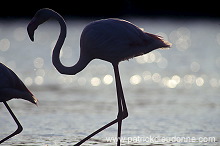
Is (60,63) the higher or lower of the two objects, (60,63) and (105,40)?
the lower

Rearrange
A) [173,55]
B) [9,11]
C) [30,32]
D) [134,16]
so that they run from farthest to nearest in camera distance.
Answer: [134,16] < [9,11] < [173,55] < [30,32]

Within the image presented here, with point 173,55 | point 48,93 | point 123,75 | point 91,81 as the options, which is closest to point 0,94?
point 48,93

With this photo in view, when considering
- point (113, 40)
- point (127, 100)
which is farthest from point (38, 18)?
point (127, 100)

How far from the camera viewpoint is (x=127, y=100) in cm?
1271

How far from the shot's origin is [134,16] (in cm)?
5812

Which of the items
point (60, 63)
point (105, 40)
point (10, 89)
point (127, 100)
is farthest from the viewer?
point (127, 100)

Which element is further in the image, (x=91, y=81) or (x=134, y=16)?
(x=134, y=16)

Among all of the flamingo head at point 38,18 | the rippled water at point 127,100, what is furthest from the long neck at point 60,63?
the rippled water at point 127,100

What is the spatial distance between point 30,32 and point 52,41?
24015 mm

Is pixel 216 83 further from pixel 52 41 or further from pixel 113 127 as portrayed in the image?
pixel 52 41

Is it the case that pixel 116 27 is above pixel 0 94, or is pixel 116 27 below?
above

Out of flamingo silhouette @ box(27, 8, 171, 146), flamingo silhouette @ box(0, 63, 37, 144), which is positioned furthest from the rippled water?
flamingo silhouette @ box(27, 8, 171, 146)

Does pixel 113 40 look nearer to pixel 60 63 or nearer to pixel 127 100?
pixel 60 63

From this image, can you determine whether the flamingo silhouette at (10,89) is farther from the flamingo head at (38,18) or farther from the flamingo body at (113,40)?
the flamingo body at (113,40)
